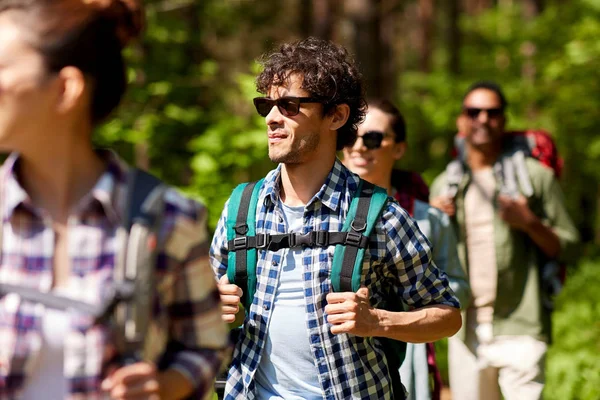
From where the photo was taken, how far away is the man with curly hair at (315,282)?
3447 mm

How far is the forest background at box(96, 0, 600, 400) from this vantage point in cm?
974

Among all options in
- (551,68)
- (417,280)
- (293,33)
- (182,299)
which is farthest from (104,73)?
(293,33)

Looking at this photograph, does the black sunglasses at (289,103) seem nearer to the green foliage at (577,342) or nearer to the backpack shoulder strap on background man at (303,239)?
the backpack shoulder strap on background man at (303,239)

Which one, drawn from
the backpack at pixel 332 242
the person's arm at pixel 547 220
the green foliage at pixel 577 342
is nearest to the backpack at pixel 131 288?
the backpack at pixel 332 242

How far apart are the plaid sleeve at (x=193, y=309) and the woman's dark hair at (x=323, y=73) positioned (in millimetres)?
1477

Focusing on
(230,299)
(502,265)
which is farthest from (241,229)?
(502,265)

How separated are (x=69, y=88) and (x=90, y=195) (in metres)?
0.28

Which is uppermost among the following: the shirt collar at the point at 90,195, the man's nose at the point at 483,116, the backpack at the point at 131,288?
the man's nose at the point at 483,116

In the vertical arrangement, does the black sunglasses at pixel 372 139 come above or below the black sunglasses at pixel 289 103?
above

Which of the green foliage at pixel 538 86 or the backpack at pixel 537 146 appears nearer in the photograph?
the backpack at pixel 537 146

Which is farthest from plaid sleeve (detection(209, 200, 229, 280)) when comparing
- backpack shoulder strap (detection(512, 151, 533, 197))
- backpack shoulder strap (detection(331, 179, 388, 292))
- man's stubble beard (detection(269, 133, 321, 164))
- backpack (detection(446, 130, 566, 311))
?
backpack shoulder strap (detection(512, 151, 533, 197))

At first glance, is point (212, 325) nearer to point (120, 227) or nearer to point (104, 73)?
point (120, 227)

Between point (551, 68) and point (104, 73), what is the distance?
12.2 m

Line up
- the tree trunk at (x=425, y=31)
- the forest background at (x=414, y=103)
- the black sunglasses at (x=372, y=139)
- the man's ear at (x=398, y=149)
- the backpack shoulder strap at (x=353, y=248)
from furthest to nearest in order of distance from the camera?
the tree trunk at (x=425, y=31), the forest background at (x=414, y=103), the man's ear at (x=398, y=149), the black sunglasses at (x=372, y=139), the backpack shoulder strap at (x=353, y=248)
